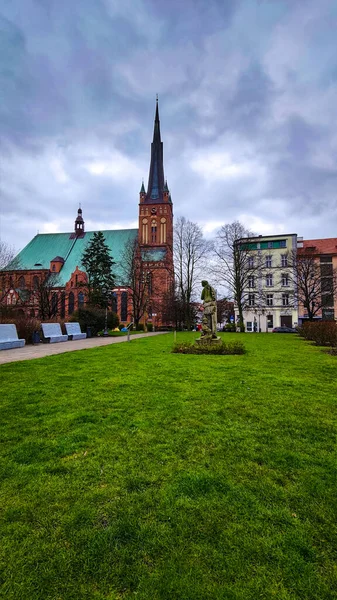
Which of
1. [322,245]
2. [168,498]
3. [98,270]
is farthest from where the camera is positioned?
[322,245]

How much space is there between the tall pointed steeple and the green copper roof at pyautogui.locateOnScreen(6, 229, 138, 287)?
309 inches

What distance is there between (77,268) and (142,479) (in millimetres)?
53071

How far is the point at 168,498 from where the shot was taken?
2.21m

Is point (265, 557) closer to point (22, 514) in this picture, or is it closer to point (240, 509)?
point (240, 509)

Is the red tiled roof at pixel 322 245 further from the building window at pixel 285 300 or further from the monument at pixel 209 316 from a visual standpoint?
the monument at pixel 209 316

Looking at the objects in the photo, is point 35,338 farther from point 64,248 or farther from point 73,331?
point 64,248

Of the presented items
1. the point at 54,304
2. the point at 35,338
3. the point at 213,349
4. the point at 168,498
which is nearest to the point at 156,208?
the point at 54,304

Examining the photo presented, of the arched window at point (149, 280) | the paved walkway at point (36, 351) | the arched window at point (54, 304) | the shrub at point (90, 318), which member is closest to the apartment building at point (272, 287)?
the arched window at point (149, 280)

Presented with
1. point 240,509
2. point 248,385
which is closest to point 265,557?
point 240,509

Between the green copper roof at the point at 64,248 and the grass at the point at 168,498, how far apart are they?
53380 millimetres

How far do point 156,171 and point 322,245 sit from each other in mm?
34775

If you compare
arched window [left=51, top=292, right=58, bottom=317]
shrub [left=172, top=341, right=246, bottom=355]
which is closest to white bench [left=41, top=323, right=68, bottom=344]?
shrub [left=172, top=341, right=246, bottom=355]

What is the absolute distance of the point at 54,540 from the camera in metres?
1.83

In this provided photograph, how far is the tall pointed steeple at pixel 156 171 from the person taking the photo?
59312 mm
